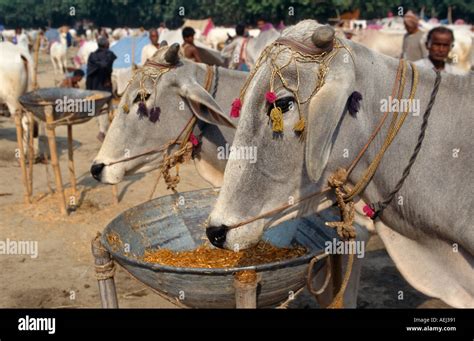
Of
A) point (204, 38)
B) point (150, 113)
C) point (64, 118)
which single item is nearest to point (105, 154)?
point (150, 113)

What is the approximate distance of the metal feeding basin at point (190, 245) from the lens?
2.63 m

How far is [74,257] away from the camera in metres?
6.11

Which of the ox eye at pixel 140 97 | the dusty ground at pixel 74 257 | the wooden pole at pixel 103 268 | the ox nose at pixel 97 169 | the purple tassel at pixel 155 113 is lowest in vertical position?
the dusty ground at pixel 74 257

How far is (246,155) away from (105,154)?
214 cm

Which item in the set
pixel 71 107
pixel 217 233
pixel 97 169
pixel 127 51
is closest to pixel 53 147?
pixel 71 107

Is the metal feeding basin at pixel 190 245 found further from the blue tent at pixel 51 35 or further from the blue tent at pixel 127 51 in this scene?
the blue tent at pixel 51 35

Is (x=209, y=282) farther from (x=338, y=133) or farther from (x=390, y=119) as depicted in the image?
(x=390, y=119)

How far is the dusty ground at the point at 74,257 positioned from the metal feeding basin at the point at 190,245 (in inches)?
48.2

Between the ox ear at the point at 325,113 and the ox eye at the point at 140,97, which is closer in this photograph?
the ox ear at the point at 325,113

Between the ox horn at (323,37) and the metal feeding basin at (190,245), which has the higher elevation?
the ox horn at (323,37)

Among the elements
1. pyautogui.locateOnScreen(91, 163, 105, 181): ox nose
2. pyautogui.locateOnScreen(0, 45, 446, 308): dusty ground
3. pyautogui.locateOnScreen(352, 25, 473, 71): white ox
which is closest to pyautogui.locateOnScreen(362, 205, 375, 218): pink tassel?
pyautogui.locateOnScreen(91, 163, 105, 181): ox nose

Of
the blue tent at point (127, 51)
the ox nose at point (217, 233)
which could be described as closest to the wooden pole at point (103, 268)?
the ox nose at point (217, 233)

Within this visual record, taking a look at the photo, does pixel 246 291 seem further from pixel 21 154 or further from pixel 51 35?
pixel 51 35

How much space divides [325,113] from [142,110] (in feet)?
7.13
